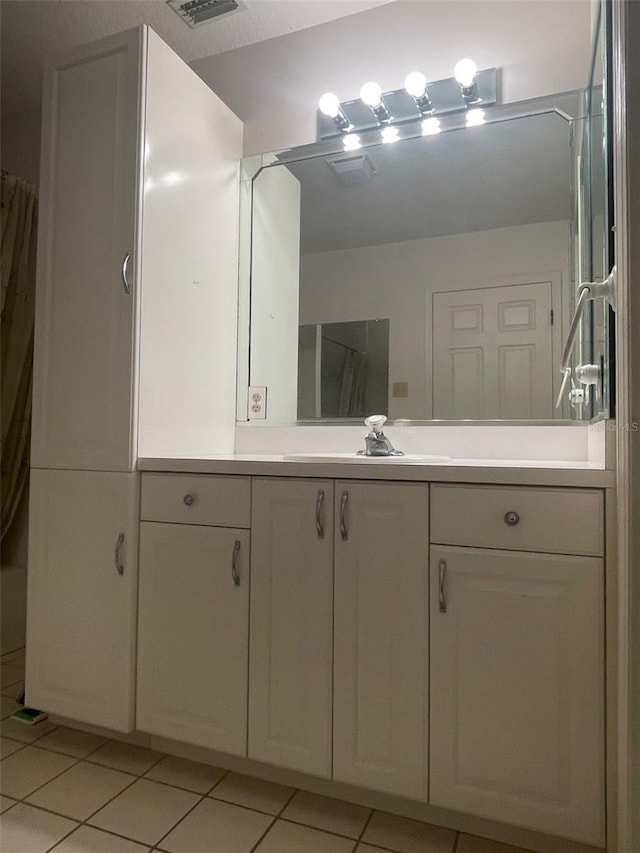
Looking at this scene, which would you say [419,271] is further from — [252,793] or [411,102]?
[252,793]

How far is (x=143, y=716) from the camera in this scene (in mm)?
1530

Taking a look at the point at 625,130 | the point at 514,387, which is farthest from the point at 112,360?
the point at 625,130

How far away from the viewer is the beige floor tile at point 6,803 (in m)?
1.37

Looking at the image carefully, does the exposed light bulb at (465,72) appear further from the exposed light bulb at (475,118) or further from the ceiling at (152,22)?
the ceiling at (152,22)

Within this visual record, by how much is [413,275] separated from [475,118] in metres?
0.52

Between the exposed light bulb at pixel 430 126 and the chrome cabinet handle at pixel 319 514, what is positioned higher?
the exposed light bulb at pixel 430 126

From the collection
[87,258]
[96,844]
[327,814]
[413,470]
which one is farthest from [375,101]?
[96,844]

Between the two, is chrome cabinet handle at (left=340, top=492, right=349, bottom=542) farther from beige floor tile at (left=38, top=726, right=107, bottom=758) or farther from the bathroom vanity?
beige floor tile at (left=38, top=726, right=107, bottom=758)

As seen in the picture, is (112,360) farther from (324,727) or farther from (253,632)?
(324,727)

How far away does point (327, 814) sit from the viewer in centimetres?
136

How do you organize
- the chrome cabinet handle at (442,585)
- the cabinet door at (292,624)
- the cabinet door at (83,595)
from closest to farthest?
the chrome cabinet handle at (442,585) < the cabinet door at (292,624) < the cabinet door at (83,595)

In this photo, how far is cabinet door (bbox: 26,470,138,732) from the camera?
1556mm

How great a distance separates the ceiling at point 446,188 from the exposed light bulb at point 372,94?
0.13 meters

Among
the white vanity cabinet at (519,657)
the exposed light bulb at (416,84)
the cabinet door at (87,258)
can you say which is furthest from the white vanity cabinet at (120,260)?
the white vanity cabinet at (519,657)
